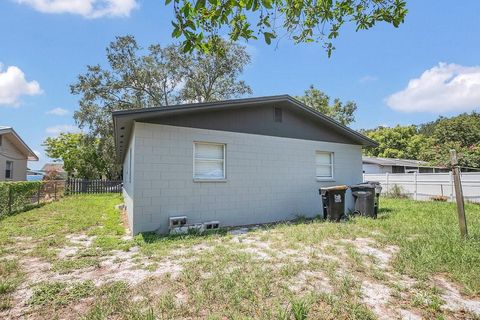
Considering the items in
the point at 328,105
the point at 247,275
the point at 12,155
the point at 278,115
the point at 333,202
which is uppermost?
the point at 328,105

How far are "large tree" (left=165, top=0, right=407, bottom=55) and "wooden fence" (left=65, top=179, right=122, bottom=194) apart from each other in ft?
68.8

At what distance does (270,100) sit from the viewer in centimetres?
871

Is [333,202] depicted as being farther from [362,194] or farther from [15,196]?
[15,196]

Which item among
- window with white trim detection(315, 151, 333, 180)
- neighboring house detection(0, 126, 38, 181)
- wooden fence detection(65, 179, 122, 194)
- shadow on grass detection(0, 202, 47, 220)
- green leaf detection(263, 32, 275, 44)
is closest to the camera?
green leaf detection(263, 32, 275, 44)

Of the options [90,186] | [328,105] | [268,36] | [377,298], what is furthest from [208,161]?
[328,105]

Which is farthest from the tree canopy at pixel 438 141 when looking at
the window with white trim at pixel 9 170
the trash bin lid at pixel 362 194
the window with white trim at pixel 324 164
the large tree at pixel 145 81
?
the window with white trim at pixel 9 170

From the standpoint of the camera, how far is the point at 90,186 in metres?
21.2

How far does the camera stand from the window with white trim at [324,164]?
34.8ft

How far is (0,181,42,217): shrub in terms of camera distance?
1040 cm

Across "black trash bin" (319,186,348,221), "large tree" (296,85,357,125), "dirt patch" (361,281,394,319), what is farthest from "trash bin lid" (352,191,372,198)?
"large tree" (296,85,357,125)

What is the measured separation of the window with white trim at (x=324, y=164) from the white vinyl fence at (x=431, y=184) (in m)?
7.73

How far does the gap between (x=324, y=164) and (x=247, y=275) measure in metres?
7.75

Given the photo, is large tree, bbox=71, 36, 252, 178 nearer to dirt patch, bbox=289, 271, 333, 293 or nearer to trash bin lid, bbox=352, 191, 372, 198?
trash bin lid, bbox=352, 191, 372, 198

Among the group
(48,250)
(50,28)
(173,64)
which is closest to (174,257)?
(48,250)
